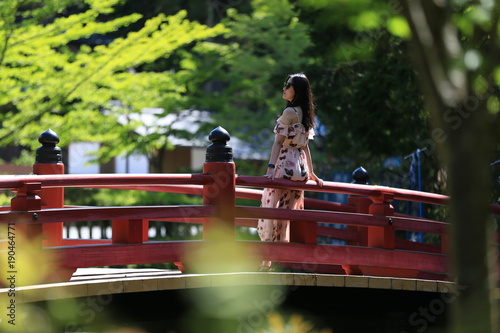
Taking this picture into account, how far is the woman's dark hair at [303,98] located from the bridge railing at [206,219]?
585 mm

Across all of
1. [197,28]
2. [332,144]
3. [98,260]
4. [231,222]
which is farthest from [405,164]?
[98,260]

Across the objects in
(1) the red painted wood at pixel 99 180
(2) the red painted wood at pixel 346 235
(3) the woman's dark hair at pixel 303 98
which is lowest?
(2) the red painted wood at pixel 346 235

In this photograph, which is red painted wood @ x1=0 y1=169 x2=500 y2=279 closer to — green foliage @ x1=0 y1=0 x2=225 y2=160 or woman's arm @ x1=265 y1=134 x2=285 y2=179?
woman's arm @ x1=265 y1=134 x2=285 y2=179

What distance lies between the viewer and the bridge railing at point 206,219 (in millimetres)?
6723

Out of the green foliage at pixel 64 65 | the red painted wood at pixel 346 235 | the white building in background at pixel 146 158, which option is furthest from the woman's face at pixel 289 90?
the white building in background at pixel 146 158

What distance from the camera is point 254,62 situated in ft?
76.9

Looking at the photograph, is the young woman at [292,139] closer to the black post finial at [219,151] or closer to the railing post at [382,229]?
the black post finial at [219,151]

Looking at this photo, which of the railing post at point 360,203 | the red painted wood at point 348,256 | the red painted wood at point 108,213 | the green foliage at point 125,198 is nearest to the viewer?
the red painted wood at point 108,213

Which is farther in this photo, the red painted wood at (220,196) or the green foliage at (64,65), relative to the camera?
the green foliage at (64,65)

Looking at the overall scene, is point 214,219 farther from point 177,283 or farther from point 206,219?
point 177,283

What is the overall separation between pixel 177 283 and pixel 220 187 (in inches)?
35.8

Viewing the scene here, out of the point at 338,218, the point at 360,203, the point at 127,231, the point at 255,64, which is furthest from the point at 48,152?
the point at 255,64

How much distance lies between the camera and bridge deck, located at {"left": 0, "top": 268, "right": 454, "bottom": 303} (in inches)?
255

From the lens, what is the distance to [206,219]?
7.48 m
